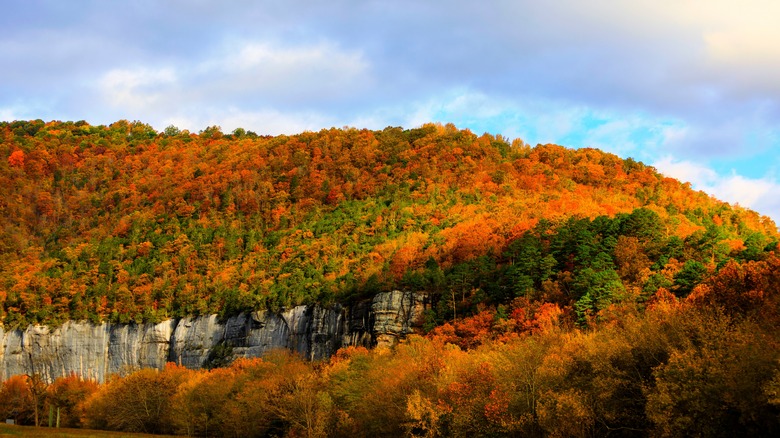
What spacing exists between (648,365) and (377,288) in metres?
69.7

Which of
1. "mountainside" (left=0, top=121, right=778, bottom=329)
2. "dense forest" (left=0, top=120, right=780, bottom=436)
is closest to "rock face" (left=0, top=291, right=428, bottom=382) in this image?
"mountainside" (left=0, top=121, right=778, bottom=329)

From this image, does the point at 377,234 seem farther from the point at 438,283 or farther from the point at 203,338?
the point at 203,338

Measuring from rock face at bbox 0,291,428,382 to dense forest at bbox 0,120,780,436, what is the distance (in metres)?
2.78

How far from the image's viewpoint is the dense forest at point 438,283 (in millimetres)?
50000

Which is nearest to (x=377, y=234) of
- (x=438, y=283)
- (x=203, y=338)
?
(x=438, y=283)

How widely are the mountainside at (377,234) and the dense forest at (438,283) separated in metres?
0.53

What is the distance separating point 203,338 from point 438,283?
55.2 meters

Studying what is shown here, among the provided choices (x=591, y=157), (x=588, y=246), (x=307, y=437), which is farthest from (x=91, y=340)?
(x=591, y=157)

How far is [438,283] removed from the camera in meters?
110

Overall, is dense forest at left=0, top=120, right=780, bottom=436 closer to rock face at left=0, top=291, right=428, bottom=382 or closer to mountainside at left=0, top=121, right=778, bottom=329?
mountainside at left=0, top=121, right=778, bottom=329

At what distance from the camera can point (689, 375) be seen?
43594 mm

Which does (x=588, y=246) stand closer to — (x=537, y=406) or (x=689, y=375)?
(x=537, y=406)

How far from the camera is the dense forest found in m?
50.0

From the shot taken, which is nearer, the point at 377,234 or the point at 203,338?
the point at 203,338
